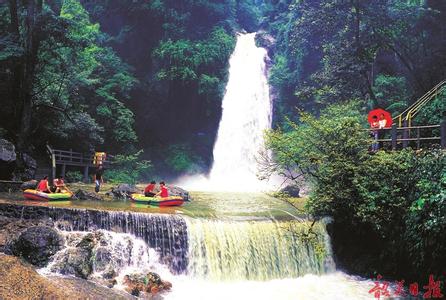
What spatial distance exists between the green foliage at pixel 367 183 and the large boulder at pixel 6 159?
1140 cm

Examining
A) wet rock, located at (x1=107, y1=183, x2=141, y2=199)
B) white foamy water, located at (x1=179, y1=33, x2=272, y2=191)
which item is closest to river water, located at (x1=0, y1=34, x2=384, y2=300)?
wet rock, located at (x1=107, y1=183, x2=141, y2=199)

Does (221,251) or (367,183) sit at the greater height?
(367,183)

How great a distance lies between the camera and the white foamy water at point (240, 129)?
29516mm

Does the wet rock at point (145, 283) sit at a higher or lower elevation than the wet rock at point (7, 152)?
lower

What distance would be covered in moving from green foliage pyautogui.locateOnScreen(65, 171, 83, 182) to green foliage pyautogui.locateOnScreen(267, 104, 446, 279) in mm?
14073

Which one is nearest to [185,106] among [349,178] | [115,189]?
[115,189]

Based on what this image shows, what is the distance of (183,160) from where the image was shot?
30734 millimetres

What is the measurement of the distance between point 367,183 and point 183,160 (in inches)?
826

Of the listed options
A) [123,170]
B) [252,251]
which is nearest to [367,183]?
[252,251]

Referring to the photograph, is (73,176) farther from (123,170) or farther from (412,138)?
(412,138)

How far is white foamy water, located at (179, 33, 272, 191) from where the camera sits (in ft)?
96.8

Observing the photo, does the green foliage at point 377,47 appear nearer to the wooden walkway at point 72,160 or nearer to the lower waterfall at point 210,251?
the lower waterfall at point 210,251

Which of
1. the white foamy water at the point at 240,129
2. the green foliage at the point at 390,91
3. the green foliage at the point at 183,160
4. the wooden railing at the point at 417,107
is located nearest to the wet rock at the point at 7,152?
the white foamy water at the point at 240,129

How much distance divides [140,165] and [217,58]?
11.6 meters
